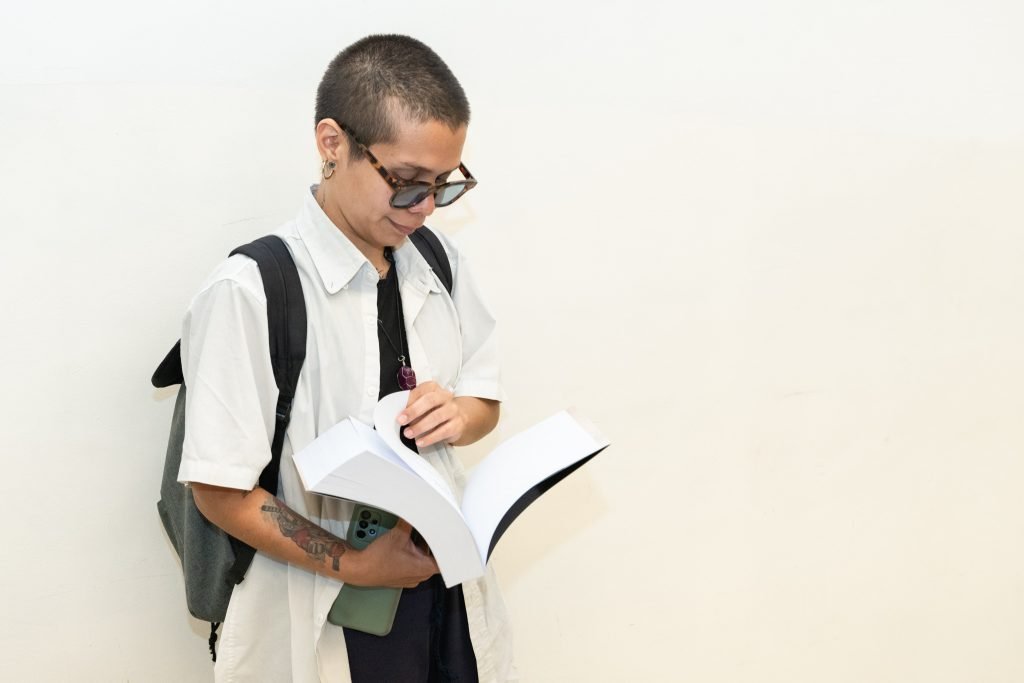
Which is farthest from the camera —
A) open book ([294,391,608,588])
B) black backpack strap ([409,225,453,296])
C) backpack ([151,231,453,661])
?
black backpack strap ([409,225,453,296])

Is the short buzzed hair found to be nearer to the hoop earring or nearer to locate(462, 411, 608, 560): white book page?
the hoop earring

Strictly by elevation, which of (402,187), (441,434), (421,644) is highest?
→ (402,187)

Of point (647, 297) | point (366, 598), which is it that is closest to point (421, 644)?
point (366, 598)

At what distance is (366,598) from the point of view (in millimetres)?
1071

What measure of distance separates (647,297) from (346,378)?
2.15 ft

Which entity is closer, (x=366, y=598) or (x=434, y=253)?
(x=366, y=598)

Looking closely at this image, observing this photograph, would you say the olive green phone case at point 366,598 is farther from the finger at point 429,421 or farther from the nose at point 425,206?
the nose at point 425,206

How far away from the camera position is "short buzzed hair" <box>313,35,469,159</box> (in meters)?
0.99

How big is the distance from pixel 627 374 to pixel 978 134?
76cm

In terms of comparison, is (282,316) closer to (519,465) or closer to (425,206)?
(425,206)

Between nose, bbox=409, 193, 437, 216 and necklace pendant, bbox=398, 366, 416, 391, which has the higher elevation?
nose, bbox=409, 193, 437, 216

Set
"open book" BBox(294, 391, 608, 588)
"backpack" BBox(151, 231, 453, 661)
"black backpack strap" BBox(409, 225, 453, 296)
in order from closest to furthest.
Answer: "open book" BBox(294, 391, 608, 588) → "backpack" BBox(151, 231, 453, 661) → "black backpack strap" BBox(409, 225, 453, 296)

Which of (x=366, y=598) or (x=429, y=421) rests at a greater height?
(x=429, y=421)

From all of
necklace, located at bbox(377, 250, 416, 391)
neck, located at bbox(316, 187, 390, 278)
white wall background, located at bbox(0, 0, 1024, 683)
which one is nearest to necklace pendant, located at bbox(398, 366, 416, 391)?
necklace, located at bbox(377, 250, 416, 391)
